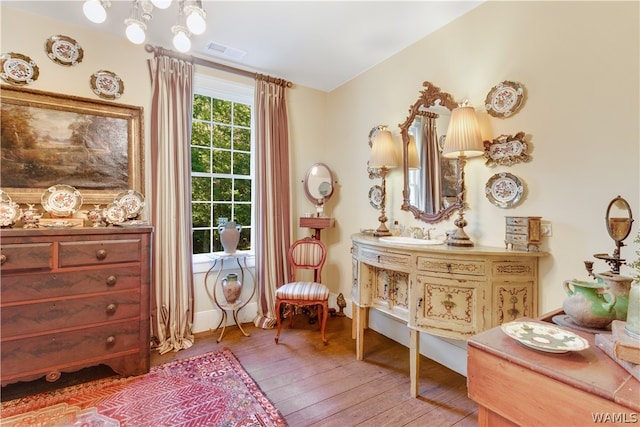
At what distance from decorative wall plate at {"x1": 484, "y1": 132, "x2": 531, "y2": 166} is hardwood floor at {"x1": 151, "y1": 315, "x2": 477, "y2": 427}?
1654 mm

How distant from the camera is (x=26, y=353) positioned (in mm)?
1839

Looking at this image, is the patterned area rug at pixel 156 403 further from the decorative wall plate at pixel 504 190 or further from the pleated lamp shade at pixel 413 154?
the pleated lamp shade at pixel 413 154

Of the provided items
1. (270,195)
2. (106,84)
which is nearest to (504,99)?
(270,195)

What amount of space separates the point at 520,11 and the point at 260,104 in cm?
241

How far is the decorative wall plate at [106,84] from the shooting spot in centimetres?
250

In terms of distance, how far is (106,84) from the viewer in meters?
2.54

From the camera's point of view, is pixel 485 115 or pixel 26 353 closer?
pixel 26 353

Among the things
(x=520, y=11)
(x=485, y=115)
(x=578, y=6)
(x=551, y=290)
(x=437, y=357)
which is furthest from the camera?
(x=437, y=357)

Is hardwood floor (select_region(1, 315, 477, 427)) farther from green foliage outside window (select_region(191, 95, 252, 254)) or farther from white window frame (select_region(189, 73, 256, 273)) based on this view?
green foliage outside window (select_region(191, 95, 252, 254))

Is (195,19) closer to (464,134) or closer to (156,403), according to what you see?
(464,134)

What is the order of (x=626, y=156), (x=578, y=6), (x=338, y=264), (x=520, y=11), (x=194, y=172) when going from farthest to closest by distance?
1. (x=338, y=264)
2. (x=194, y=172)
3. (x=520, y=11)
4. (x=578, y=6)
5. (x=626, y=156)

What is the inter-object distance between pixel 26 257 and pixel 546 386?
2.73 metres

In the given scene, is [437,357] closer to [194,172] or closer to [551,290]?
[551,290]

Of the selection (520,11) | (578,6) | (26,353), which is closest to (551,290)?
(578,6)
